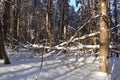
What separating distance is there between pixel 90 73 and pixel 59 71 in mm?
1382

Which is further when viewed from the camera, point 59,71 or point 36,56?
point 36,56

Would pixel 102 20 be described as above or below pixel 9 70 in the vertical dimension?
above

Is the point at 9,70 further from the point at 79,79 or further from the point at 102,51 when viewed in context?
the point at 102,51

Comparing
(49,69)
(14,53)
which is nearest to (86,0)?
(14,53)

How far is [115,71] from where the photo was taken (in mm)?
12867

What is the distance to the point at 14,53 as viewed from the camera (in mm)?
16266

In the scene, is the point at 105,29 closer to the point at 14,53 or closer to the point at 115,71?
the point at 115,71

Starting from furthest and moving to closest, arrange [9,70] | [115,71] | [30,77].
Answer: [115,71] < [9,70] < [30,77]

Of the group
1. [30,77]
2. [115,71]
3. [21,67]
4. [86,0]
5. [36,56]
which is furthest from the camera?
[86,0]

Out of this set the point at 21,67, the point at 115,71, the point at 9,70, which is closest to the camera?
the point at 9,70

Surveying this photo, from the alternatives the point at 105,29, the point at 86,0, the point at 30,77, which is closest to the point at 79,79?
the point at 30,77

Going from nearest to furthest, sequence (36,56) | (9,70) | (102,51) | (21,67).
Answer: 1. (9,70)
2. (21,67)
3. (102,51)
4. (36,56)

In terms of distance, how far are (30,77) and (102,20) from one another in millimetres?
4224

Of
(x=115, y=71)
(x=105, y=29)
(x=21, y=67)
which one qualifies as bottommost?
(x=115, y=71)
